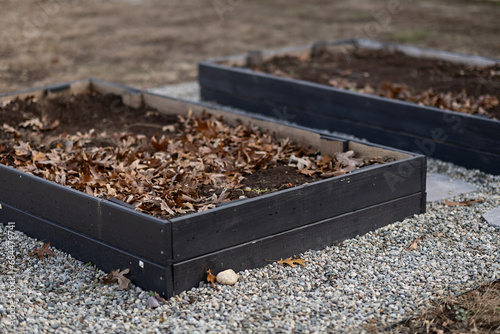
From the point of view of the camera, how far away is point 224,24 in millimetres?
15961

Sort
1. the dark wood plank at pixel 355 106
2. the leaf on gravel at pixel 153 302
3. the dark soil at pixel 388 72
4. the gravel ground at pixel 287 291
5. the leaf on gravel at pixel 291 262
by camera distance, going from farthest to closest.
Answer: the dark soil at pixel 388 72, the dark wood plank at pixel 355 106, the leaf on gravel at pixel 291 262, the leaf on gravel at pixel 153 302, the gravel ground at pixel 287 291

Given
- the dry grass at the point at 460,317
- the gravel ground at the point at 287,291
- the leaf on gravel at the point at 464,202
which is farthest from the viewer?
the leaf on gravel at the point at 464,202

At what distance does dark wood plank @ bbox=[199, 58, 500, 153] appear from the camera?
20.9 ft

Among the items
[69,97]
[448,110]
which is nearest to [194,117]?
[69,97]

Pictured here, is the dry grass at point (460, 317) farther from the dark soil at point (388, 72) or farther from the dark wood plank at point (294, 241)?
the dark soil at point (388, 72)

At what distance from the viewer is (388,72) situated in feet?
29.4

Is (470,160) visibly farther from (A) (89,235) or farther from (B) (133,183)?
(A) (89,235)

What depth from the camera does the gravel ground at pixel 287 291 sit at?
3.86 metres

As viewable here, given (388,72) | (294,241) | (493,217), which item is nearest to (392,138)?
(493,217)

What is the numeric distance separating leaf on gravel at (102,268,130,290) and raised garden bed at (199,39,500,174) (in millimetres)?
3743

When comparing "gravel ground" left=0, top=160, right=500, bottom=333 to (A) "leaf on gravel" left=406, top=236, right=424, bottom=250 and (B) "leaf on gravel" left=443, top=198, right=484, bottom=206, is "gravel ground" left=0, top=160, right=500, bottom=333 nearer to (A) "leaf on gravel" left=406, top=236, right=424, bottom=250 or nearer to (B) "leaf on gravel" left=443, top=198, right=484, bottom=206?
(A) "leaf on gravel" left=406, top=236, right=424, bottom=250

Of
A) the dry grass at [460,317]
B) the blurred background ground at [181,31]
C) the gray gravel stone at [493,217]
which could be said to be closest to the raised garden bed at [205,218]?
the gray gravel stone at [493,217]

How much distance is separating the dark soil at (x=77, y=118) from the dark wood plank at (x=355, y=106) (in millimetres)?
1489

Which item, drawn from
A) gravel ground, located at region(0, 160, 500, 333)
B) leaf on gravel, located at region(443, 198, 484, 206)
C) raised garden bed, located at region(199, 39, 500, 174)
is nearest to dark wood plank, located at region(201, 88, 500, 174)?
raised garden bed, located at region(199, 39, 500, 174)
